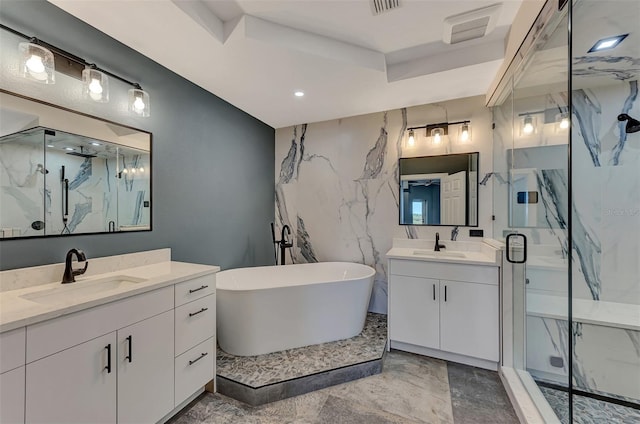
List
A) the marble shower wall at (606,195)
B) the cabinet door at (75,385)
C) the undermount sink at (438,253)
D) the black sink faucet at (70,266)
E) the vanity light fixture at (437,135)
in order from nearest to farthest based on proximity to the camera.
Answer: the cabinet door at (75,385)
the black sink faucet at (70,266)
the marble shower wall at (606,195)
the undermount sink at (438,253)
the vanity light fixture at (437,135)

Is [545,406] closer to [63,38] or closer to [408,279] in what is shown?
[408,279]

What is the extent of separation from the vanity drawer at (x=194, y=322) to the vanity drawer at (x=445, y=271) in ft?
5.29

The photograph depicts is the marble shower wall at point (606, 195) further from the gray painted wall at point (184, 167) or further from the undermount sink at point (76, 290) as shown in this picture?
the undermount sink at point (76, 290)

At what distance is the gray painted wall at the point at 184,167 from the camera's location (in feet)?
4.90

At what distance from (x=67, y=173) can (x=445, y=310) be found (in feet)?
9.68

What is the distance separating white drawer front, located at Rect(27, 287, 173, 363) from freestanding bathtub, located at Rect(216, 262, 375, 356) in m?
0.70

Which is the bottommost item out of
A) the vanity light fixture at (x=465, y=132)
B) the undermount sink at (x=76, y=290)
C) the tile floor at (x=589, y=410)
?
the tile floor at (x=589, y=410)

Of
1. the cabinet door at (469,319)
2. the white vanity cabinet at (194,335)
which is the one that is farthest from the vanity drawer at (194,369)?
the cabinet door at (469,319)

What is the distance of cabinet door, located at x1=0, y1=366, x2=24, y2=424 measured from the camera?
92cm

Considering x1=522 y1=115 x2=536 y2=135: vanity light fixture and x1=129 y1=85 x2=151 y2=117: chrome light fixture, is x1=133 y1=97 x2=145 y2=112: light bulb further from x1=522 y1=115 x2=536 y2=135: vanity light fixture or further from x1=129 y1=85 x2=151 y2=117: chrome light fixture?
x1=522 y1=115 x2=536 y2=135: vanity light fixture

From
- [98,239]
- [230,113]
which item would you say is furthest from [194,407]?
[230,113]

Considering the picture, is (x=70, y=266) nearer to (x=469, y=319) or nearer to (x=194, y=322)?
(x=194, y=322)

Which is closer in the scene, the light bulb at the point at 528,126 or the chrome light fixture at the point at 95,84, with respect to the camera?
the chrome light fixture at the point at 95,84

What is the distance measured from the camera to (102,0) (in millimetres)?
1438
